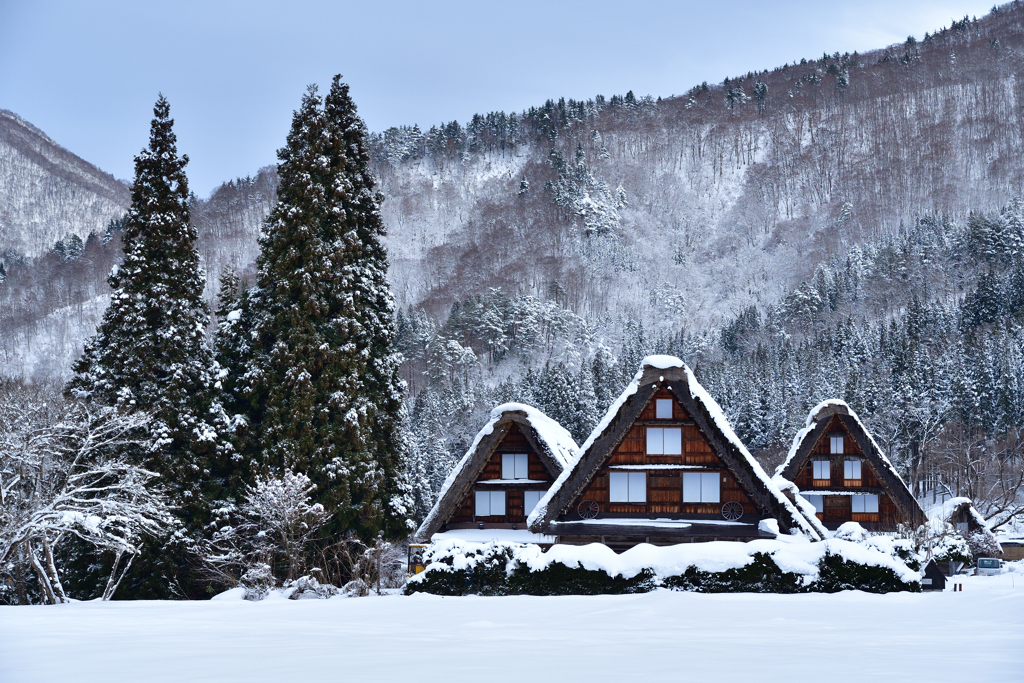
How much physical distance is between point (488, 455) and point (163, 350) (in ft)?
42.8

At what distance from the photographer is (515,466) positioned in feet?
121

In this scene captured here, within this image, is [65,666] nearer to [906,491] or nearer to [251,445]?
[251,445]

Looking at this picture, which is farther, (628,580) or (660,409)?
(660,409)

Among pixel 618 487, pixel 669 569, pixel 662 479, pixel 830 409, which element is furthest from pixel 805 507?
pixel 669 569

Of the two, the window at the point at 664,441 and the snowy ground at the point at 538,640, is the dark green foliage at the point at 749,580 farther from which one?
the window at the point at 664,441

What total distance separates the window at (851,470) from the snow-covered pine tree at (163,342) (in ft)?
110

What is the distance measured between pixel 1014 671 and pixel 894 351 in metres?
129

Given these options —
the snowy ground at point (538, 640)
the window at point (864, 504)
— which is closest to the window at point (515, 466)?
the snowy ground at point (538, 640)

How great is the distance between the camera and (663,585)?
71.2ft

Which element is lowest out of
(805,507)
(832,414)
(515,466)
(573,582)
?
(573,582)

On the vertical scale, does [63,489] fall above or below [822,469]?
below

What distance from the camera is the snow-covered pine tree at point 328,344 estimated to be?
119 ft

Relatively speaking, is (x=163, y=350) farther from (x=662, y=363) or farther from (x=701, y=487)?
(x=701, y=487)

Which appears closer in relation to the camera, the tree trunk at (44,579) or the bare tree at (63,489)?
the tree trunk at (44,579)
